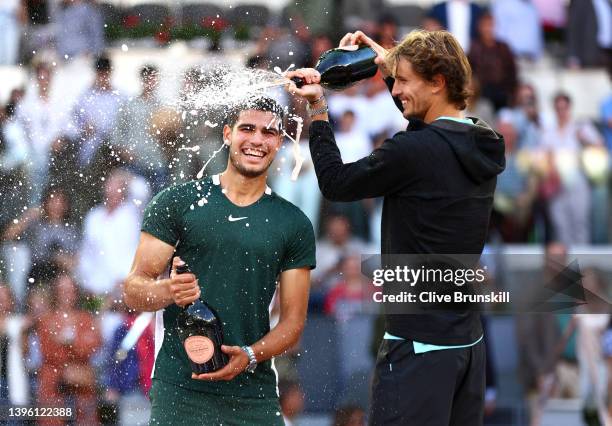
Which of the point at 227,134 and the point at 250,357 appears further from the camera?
the point at 227,134

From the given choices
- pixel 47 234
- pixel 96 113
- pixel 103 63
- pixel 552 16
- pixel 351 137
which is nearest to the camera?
pixel 47 234

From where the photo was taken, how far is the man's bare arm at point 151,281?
13.9ft

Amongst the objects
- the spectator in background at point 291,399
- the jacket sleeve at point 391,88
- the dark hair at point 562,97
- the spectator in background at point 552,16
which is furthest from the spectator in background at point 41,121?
the spectator in background at point 552,16

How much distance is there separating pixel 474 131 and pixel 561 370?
341 centimetres

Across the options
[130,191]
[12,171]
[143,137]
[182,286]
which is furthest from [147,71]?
[182,286]

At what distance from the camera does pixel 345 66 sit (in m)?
4.52

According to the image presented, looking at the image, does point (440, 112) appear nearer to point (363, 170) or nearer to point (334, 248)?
point (363, 170)

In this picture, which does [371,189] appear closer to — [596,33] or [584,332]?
[584,332]

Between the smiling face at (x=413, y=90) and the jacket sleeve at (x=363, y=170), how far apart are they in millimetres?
185

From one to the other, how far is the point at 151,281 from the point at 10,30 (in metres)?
3.27

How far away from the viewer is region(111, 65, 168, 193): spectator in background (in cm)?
618

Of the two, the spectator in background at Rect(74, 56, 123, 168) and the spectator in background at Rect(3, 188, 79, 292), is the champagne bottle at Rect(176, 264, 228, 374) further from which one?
the spectator in background at Rect(74, 56, 123, 168)

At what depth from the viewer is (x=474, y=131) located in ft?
13.4

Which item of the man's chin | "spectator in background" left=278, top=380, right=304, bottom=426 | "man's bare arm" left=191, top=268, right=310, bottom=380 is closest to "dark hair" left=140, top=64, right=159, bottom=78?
"spectator in background" left=278, top=380, right=304, bottom=426
